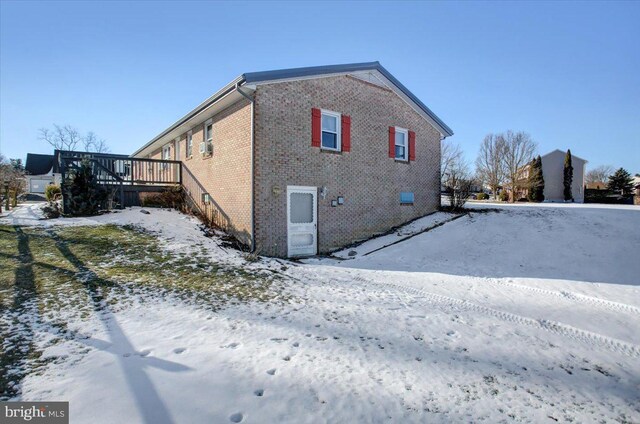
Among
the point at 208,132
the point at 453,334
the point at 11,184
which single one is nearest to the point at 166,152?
the point at 208,132

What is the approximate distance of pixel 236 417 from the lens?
2.75 m

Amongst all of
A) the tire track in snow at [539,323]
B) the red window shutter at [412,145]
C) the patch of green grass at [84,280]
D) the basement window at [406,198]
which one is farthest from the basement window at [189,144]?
the tire track in snow at [539,323]

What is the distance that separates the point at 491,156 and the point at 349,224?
36.1m

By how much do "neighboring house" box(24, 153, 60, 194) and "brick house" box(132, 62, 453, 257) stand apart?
44.8 m

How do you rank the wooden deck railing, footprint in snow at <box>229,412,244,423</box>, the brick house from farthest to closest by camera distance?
the wooden deck railing, the brick house, footprint in snow at <box>229,412,244,423</box>

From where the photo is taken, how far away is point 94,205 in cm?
1214

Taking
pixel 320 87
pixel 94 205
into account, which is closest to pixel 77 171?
pixel 94 205

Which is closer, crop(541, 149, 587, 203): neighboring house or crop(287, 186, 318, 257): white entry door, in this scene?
crop(287, 186, 318, 257): white entry door

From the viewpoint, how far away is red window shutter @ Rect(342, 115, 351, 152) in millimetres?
12021

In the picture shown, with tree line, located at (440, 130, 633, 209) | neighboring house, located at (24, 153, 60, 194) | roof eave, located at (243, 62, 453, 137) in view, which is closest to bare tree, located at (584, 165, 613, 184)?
tree line, located at (440, 130, 633, 209)

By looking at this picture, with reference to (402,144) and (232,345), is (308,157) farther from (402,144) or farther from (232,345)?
(232,345)

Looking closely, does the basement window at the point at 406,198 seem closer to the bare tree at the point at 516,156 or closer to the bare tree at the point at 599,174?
the bare tree at the point at 516,156

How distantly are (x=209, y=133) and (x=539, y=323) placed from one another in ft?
41.2

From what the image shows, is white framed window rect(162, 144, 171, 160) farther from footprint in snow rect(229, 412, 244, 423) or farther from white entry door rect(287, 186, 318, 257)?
footprint in snow rect(229, 412, 244, 423)
